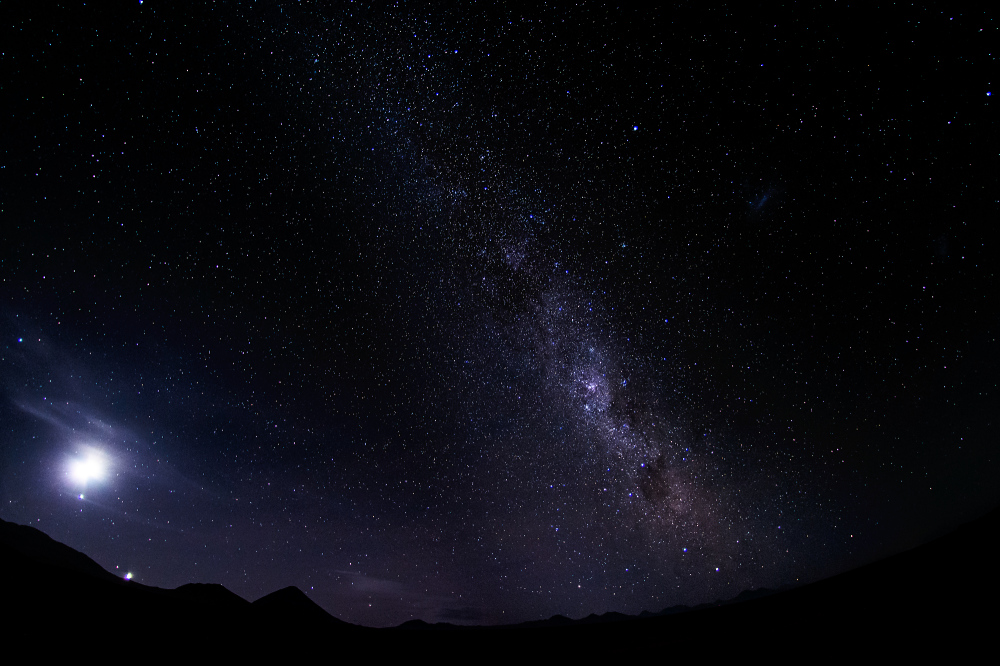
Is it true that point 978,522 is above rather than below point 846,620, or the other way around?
above

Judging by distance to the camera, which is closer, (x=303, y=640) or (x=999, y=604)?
(x=999, y=604)

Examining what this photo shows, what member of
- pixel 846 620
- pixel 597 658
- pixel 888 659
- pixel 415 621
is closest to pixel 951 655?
pixel 888 659

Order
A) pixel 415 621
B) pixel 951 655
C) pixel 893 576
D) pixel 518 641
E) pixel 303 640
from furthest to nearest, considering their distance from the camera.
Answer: pixel 415 621
pixel 303 640
pixel 518 641
pixel 893 576
pixel 951 655

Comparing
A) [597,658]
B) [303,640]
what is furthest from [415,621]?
[597,658]

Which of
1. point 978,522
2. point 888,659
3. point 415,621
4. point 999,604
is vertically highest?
point 978,522

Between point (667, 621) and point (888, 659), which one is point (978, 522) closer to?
point (888, 659)

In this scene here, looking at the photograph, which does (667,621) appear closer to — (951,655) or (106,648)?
(951,655)

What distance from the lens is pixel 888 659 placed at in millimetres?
1787

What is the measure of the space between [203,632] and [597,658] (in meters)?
5.74

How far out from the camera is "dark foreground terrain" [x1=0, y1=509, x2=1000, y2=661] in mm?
1826

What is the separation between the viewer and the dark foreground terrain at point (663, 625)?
71.9 inches

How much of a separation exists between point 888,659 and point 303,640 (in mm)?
6956

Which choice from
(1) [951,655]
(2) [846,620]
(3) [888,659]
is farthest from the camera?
(2) [846,620]

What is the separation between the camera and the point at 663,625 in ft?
13.3
